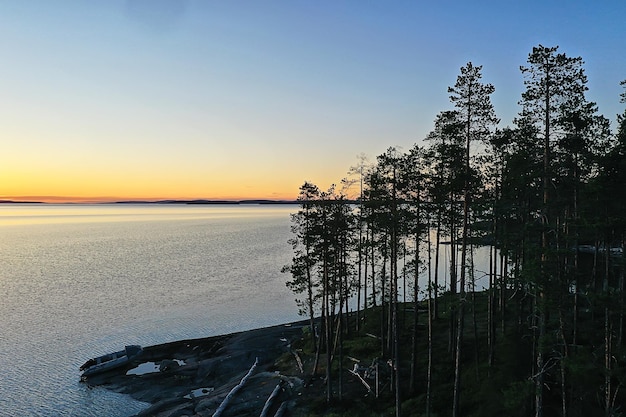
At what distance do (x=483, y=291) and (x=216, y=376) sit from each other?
27.7 metres

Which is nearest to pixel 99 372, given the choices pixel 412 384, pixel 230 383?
pixel 230 383

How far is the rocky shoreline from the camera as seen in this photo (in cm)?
3306

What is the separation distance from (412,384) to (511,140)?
60.2 feet

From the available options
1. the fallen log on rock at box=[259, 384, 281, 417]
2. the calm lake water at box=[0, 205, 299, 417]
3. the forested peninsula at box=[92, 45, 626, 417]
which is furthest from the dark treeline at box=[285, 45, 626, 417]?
the calm lake water at box=[0, 205, 299, 417]

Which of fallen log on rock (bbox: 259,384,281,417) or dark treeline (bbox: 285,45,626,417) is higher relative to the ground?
dark treeline (bbox: 285,45,626,417)

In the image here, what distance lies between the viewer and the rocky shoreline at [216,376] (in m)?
33.1

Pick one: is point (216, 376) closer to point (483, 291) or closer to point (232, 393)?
point (232, 393)

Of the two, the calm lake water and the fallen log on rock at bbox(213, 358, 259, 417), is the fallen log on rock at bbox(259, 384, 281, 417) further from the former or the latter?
the calm lake water

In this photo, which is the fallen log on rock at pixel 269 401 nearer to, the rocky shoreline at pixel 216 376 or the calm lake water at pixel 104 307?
the rocky shoreline at pixel 216 376

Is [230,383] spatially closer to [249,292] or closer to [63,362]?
[63,362]

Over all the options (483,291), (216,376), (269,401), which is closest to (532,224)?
(483,291)

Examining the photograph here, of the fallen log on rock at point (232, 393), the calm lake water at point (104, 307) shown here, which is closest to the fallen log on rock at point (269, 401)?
the fallen log on rock at point (232, 393)

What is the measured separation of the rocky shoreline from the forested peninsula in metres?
0.23

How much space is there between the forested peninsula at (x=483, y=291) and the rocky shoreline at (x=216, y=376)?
230 millimetres
